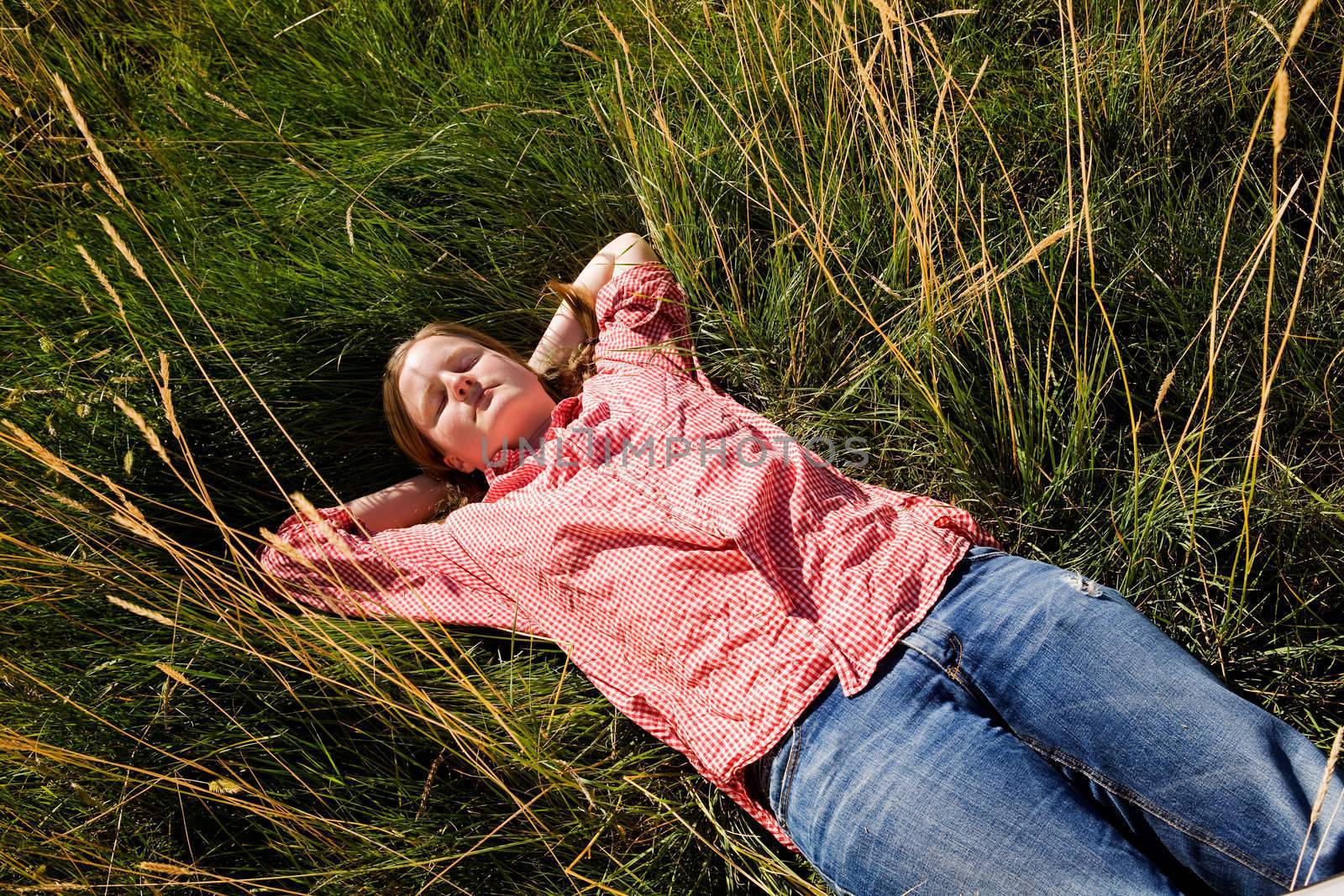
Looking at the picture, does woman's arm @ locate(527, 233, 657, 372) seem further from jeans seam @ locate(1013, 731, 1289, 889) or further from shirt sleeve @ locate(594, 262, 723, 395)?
jeans seam @ locate(1013, 731, 1289, 889)

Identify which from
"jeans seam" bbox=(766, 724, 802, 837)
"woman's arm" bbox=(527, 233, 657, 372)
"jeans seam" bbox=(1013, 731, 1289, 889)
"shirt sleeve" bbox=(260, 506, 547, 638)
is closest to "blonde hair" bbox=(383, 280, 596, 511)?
"woman's arm" bbox=(527, 233, 657, 372)

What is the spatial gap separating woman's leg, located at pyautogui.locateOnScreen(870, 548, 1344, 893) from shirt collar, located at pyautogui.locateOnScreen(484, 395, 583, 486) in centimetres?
98

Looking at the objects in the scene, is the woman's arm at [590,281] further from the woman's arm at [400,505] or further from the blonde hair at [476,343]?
the woman's arm at [400,505]

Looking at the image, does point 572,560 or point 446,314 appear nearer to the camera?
point 572,560

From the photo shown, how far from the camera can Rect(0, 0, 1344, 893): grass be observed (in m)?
1.75

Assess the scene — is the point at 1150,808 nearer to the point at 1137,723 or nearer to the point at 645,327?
the point at 1137,723

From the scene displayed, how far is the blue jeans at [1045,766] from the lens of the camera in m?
1.38

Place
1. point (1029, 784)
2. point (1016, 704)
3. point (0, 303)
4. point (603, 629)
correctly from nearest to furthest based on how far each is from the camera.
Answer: point (1029, 784)
point (1016, 704)
point (603, 629)
point (0, 303)

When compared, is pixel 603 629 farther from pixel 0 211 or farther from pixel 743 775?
pixel 0 211

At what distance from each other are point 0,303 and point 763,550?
2041mm

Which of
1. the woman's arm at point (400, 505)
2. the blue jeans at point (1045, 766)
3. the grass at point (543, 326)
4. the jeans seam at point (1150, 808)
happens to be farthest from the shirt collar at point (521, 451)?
the jeans seam at point (1150, 808)

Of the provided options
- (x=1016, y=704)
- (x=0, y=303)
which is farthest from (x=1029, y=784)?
(x=0, y=303)

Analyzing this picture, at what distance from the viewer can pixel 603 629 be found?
6.14 ft
